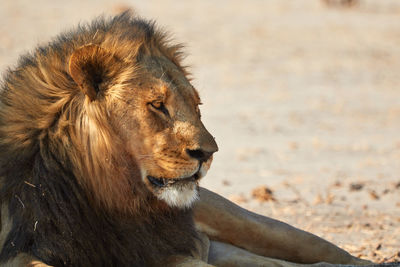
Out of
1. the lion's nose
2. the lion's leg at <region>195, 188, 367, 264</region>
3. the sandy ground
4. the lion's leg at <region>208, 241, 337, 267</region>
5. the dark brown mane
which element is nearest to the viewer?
the lion's nose

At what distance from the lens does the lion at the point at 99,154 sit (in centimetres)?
346

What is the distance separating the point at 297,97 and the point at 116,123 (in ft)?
32.1

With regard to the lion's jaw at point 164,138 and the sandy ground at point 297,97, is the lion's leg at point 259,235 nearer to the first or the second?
the sandy ground at point 297,97

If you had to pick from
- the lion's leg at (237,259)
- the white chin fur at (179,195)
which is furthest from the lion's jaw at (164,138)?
the lion's leg at (237,259)

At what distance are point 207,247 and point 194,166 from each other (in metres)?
1.08

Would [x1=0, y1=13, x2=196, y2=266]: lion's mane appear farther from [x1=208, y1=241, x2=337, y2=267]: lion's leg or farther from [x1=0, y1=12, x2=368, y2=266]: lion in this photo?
[x1=208, y1=241, x2=337, y2=267]: lion's leg

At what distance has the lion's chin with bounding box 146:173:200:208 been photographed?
11.4ft

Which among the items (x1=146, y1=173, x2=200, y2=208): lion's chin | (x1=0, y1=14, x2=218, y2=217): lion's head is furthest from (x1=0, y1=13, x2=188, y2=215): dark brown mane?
(x1=146, y1=173, x2=200, y2=208): lion's chin

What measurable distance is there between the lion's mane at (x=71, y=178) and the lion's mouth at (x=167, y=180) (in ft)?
0.22

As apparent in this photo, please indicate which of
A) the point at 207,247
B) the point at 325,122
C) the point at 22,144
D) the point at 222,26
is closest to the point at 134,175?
the point at 22,144

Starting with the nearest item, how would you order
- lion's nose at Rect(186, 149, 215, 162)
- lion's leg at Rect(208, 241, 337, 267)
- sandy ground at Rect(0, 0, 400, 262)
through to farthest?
1. lion's nose at Rect(186, 149, 215, 162)
2. lion's leg at Rect(208, 241, 337, 267)
3. sandy ground at Rect(0, 0, 400, 262)

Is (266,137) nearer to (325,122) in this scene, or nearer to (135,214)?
(325,122)

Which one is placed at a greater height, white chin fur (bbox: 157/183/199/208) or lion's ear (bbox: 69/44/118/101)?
lion's ear (bbox: 69/44/118/101)

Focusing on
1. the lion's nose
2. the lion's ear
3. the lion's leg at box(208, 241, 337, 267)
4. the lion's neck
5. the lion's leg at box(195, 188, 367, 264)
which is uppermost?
the lion's ear
